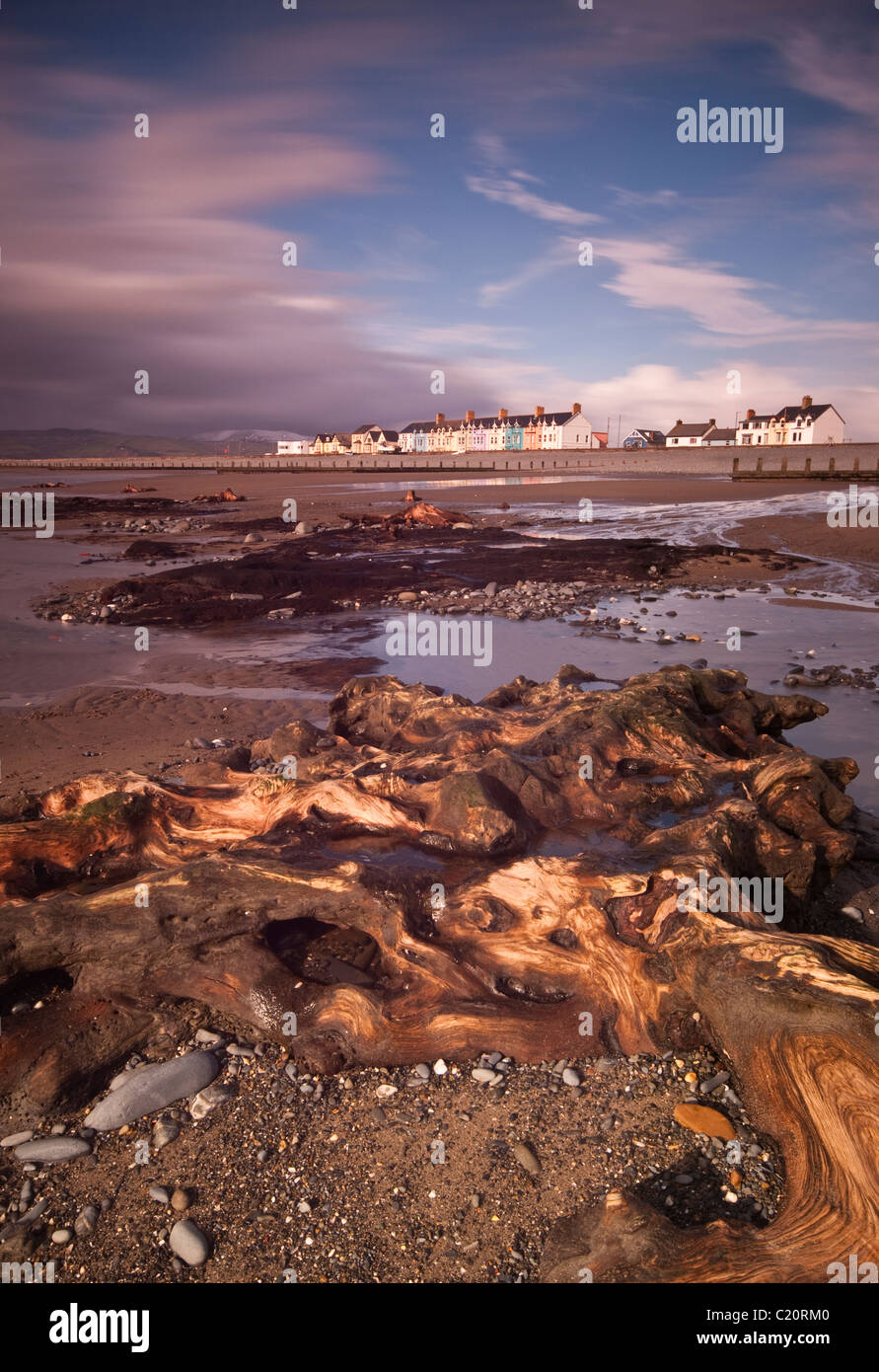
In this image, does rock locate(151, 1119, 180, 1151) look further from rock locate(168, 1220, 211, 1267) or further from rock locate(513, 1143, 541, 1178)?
rock locate(513, 1143, 541, 1178)

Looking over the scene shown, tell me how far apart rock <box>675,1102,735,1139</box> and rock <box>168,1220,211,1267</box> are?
73.6 inches

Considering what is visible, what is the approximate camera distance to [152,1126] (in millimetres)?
3324

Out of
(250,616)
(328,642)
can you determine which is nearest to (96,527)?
(250,616)

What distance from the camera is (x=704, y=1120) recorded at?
3186 mm

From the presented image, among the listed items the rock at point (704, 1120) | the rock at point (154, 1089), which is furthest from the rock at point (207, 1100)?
the rock at point (704, 1120)

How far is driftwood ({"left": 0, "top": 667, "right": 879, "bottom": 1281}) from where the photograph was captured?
2789 mm

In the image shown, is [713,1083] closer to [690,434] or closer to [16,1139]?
[16,1139]

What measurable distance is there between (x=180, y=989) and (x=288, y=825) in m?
1.14

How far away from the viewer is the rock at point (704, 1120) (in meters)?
3.14

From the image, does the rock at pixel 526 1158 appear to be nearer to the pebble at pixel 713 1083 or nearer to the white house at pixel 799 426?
the pebble at pixel 713 1083

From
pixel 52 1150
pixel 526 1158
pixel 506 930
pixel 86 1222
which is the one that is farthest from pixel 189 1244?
pixel 506 930

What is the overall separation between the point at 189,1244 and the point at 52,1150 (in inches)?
32.1

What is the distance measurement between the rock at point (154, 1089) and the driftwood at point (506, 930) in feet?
0.74

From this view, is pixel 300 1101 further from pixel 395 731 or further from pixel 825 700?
pixel 825 700
